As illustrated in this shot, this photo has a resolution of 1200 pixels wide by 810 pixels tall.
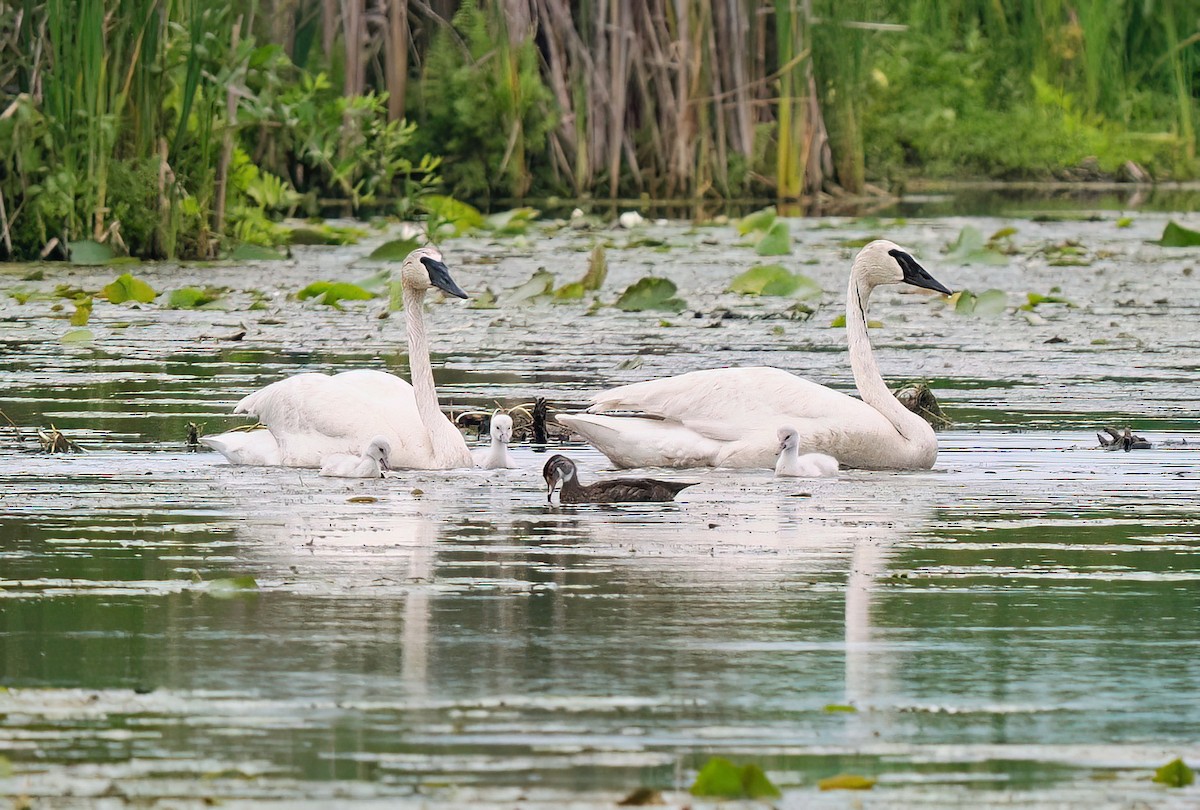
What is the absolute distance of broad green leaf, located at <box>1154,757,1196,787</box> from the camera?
4227 mm

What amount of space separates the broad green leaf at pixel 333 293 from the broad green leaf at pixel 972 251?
16.8 ft

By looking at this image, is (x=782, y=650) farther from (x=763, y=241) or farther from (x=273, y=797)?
(x=763, y=241)

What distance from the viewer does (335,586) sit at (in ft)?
20.3

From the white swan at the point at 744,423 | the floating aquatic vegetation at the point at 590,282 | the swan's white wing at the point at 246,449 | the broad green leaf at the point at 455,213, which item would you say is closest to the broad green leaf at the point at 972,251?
the floating aquatic vegetation at the point at 590,282

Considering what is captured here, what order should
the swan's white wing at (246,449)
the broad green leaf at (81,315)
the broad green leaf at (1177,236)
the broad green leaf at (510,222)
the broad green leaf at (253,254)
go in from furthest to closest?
the broad green leaf at (510,222) → the broad green leaf at (1177,236) → the broad green leaf at (253,254) → the broad green leaf at (81,315) → the swan's white wing at (246,449)

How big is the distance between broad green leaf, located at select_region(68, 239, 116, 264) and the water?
542cm

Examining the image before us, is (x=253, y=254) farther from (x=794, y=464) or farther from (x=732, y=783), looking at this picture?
(x=732, y=783)

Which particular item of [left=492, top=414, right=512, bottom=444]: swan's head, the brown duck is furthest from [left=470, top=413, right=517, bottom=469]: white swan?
the brown duck

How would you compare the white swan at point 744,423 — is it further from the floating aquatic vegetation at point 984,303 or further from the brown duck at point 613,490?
the floating aquatic vegetation at point 984,303

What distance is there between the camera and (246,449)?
8.89 meters

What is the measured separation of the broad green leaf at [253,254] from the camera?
1834cm

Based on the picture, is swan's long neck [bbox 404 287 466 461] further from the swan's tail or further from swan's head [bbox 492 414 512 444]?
the swan's tail

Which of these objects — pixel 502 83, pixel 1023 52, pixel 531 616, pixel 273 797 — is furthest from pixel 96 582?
pixel 1023 52

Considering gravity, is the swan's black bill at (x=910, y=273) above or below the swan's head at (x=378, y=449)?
above
